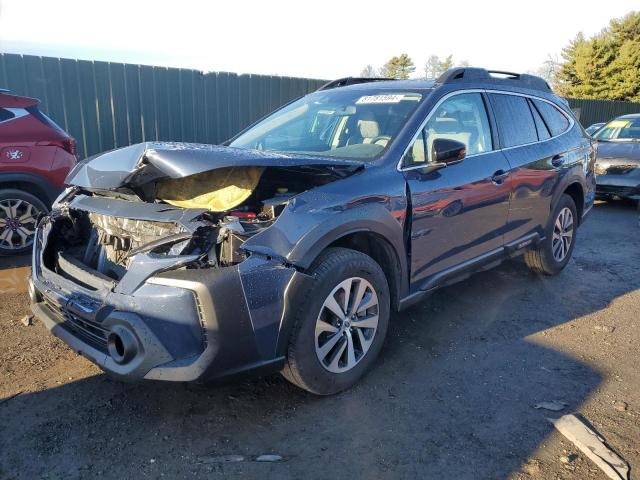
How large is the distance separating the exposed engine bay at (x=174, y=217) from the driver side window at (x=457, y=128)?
30.4 inches

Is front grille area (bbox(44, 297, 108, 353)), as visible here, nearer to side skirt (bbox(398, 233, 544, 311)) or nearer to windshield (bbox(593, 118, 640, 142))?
side skirt (bbox(398, 233, 544, 311))

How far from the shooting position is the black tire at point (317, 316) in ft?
8.97

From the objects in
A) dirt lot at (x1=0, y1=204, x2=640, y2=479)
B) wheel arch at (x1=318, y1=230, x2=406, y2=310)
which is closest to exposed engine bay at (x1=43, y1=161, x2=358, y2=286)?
wheel arch at (x1=318, y1=230, x2=406, y2=310)

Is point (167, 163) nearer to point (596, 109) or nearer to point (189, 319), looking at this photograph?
point (189, 319)

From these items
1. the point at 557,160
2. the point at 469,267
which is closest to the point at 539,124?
the point at 557,160

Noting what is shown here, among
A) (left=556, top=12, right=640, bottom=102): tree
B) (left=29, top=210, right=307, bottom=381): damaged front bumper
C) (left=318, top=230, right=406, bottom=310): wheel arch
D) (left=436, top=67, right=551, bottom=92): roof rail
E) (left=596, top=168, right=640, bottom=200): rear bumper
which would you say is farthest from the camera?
(left=556, top=12, right=640, bottom=102): tree

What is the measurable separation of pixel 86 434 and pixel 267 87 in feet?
30.3

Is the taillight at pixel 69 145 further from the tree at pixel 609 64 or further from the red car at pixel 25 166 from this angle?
the tree at pixel 609 64

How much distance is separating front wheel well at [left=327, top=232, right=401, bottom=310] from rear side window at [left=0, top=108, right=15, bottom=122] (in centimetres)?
413

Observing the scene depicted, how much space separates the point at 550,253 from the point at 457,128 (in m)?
2.02

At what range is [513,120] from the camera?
4570 mm

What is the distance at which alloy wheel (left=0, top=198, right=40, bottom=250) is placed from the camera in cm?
535

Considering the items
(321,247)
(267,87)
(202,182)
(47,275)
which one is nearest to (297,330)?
(321,247)

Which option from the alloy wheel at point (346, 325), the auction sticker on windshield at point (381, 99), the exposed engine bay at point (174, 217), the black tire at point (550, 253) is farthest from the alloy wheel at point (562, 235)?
the exposed engine bay at point (174, 217)
